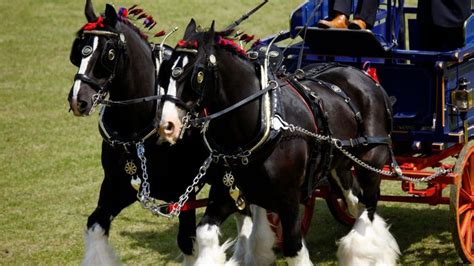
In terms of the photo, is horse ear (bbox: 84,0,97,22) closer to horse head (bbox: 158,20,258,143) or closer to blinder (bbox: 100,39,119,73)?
blinder (bbox: 100,39,119,73)

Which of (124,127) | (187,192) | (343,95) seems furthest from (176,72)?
(343,95)

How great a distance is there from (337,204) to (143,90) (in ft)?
8.29

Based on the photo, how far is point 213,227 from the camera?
5234 millimetres

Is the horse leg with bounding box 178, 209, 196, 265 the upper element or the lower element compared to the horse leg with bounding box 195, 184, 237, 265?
lower

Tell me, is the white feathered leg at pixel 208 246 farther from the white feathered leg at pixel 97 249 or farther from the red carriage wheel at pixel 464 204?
the red carriage wheel at pixel 464 204

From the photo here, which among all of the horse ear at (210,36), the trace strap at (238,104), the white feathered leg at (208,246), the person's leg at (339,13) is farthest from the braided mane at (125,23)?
the person's leg at (339,13)

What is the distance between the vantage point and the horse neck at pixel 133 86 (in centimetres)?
525

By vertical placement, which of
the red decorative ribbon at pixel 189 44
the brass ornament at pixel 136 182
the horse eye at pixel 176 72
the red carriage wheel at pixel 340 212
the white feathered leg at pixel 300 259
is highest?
the red decorative ribbon at pixel 189 44

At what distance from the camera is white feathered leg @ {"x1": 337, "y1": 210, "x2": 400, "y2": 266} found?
5926mm

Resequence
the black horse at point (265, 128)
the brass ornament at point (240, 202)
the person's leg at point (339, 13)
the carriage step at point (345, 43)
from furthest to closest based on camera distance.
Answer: the person's leg at point (339, 13), the carriage step at point (345, 43), the brass ornament at point (240, 202), the black horse at point (265, 128)

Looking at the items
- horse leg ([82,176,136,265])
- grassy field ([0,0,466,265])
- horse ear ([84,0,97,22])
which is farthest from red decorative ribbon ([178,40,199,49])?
grassy field ([0,0,466,265])

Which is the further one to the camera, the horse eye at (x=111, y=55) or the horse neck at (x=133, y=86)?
the horse neck at (x=133, y=86)

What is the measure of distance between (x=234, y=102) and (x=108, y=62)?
0.75 metres

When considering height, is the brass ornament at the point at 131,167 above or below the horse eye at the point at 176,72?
below
